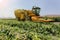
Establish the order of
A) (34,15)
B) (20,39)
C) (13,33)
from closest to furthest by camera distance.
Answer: (20,39), (13,33), (34,15)

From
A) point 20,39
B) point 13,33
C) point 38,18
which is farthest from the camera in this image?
point 38,18

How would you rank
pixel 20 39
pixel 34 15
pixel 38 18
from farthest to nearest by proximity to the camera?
1. pixel 34 15
2. pixel 38 18
3. pixel 20 39

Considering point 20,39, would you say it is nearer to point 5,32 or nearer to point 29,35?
point 29,35

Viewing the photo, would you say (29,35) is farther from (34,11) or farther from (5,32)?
(34,11)

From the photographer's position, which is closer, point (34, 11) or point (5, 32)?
point (5, 32)

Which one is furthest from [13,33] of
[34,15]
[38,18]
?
[34,15]

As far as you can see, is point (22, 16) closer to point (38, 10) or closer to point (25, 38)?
point (38, 10)

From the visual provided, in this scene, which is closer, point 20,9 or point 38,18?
point 38,18

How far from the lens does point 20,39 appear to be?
439 centimetres

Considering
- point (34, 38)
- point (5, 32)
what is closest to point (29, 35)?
point (34, 38)

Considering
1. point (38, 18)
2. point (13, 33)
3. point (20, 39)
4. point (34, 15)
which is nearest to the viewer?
point (20, 39)

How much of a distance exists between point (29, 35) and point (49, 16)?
4.74 meters

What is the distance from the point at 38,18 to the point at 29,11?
855mm

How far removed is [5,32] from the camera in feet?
16.8
